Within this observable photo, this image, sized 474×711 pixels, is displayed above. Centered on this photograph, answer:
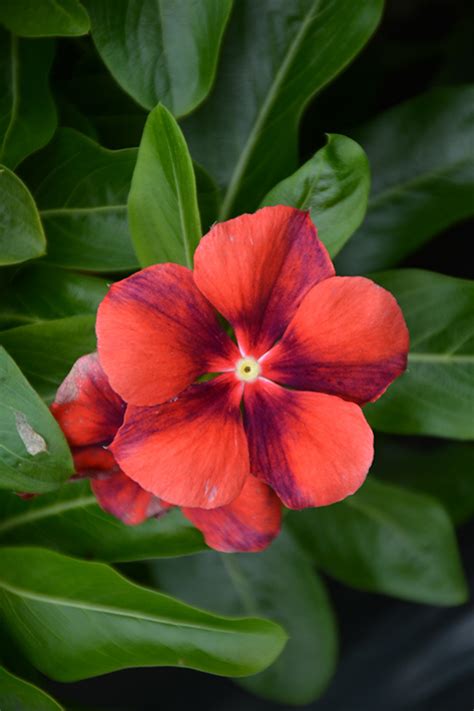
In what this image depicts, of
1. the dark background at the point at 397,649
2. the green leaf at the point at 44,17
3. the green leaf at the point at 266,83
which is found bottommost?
the dark background at the point at 397,649

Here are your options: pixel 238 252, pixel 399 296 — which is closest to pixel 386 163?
pixel 399 296

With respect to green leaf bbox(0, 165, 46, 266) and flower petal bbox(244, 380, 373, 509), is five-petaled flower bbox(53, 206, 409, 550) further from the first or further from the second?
green leaf bbox(0, 165, 46, 266)

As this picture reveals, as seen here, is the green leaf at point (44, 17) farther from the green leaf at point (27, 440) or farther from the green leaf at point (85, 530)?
the green leaf at point (85, 530)

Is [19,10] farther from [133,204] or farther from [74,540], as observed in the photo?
[74,540]

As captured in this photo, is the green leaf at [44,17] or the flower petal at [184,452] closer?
the flower petal at [184,452]

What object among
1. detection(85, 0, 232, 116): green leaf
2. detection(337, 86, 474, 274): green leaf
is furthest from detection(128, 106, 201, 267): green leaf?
detection(337, 86, 474, 274): green leaf

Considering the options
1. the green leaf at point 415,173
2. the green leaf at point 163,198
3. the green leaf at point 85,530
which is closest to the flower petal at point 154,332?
the green leaf at point 163,198

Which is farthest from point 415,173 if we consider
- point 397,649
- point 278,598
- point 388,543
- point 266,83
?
point 397,649
